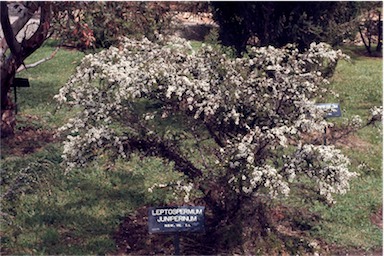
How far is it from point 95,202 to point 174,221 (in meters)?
1.92

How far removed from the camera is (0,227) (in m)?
5.83

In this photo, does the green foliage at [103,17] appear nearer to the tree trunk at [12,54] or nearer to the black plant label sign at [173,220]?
the tree trunk at [12,54]

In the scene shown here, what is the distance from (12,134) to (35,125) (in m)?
0.55

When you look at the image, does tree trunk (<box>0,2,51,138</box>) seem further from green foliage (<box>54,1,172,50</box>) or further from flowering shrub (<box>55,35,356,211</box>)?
flowering shrub (<box>55,35,356,211</box>)

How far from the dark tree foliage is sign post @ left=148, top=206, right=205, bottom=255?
4339 millimetres

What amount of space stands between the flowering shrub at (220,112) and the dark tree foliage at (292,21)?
9.19 feet

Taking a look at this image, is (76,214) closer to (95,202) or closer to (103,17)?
(95,202)

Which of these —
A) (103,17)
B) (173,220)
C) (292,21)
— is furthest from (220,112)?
(292,21)

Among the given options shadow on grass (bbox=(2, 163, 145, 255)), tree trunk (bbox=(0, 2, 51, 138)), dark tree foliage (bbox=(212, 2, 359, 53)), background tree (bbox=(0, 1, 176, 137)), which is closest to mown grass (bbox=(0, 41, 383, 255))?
shadow on grass (bbox=(2, 163, 145, 255))

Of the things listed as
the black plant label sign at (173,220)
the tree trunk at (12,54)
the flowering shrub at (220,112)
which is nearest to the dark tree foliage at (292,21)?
the tree trunk at (12,54)

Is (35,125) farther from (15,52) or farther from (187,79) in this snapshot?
(187,79)

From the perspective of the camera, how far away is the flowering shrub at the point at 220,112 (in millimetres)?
4875

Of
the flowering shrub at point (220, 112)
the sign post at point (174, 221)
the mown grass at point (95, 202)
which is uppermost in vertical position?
the flowering shrub at point (220, 112)

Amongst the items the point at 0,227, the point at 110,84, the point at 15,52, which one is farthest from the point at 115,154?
the point at 15,52
